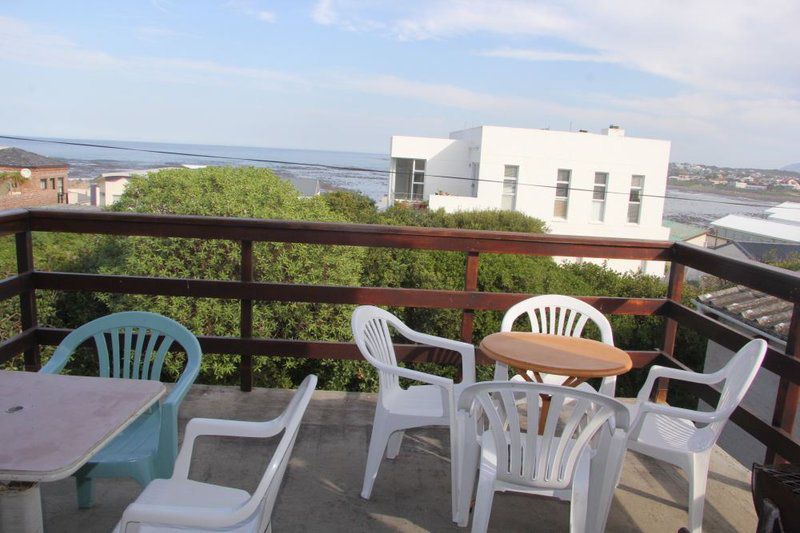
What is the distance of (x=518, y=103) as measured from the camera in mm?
38531

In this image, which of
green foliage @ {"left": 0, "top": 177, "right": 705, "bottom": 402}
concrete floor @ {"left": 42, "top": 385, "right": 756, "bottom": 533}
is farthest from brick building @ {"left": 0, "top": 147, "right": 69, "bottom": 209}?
concrete floor @ {"left": 42, "top": 385, "right": 756, "bottom": 533}

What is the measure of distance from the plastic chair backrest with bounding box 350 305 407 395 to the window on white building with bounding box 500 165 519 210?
23.1 metres

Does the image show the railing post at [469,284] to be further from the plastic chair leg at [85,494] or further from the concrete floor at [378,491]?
the plastic chair leg at [85,494]

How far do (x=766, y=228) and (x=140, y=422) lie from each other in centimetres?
2160

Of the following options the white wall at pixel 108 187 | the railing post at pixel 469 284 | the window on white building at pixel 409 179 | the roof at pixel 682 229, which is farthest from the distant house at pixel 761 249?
the white wall at pixel 108 187

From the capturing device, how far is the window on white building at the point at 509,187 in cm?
2533

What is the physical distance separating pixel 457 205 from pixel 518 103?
17.8 m

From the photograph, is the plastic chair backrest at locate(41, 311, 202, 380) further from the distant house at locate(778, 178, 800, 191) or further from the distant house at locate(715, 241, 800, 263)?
the distant house at locate(778, 178, 800, 191)

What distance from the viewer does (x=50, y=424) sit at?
58.3 inches

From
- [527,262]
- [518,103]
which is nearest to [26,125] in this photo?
[518,103]

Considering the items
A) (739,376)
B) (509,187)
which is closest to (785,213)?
(509,187)

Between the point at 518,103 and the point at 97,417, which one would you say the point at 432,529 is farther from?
the point at 518,103

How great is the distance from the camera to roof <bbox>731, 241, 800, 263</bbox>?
50.3 feet

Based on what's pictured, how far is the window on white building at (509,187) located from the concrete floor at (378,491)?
2279 centimetres
